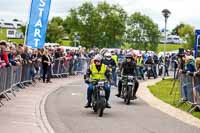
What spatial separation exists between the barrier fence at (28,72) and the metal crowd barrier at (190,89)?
6.13 meters

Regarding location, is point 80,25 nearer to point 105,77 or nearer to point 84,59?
→ point 84,59

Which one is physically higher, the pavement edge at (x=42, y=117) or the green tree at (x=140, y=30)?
the green tree at (x=140, y=30)

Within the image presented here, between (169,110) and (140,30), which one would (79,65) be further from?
(140,30)

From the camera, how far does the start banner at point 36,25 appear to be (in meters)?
27.9

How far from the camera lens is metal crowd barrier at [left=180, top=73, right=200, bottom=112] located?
18.6 metres

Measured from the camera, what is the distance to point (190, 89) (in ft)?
64.4

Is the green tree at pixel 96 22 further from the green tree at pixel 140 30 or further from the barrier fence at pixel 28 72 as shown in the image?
the barrier fence at pixel 28 72

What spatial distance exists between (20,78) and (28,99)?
12.8ft

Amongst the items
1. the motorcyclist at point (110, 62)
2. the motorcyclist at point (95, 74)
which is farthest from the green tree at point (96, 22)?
the motorcyclist at point (95, 74)

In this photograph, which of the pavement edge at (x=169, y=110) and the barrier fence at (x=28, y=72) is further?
the barrier fence at (x=28, y=72)

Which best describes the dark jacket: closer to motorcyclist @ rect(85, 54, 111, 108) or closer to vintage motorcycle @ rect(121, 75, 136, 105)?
vintage motorcycle @ rect(121, 75, 136, 105)

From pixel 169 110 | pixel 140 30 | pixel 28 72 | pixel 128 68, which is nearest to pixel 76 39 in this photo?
pixel 140 30

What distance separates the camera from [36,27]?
91.8 feet

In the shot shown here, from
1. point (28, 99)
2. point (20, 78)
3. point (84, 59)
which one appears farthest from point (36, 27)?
point (84, 59)
